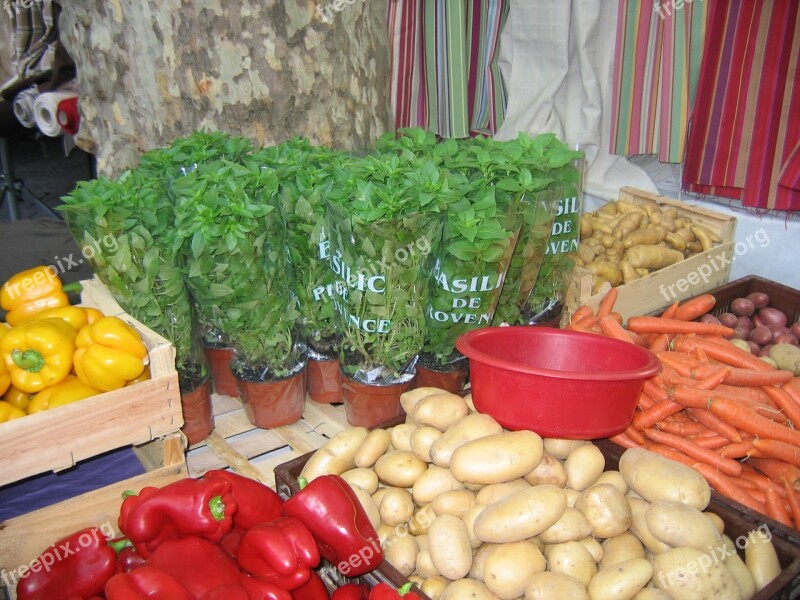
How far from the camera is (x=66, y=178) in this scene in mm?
6883

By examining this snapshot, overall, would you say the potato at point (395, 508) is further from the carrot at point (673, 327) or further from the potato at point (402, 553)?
the carrot at point (673, 327)

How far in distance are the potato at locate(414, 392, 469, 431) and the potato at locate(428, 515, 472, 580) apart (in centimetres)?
28

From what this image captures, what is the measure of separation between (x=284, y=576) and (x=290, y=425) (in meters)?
0.77

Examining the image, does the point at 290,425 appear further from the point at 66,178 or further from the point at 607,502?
the point at 66,178

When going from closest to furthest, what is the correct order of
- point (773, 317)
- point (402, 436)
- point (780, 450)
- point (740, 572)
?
point (740, 572) → point (402, 436) → point (780, 450) → point (773, 317)

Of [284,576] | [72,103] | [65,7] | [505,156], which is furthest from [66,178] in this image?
[284,576]

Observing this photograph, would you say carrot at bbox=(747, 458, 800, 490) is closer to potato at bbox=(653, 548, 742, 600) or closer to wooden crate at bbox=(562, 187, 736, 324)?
potato at bbox=(653, 548, 742, 600)

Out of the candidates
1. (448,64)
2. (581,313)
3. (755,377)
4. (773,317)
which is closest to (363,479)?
(581,313)

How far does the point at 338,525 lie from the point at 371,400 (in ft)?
1.81

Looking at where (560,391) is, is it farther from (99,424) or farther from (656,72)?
(656,72)

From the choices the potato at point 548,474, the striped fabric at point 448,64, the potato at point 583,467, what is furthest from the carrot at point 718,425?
the striped fabric at point 448,64

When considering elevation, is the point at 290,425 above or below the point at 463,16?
below

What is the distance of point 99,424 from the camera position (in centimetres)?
152

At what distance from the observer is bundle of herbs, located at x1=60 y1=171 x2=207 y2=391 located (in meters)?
1.59
